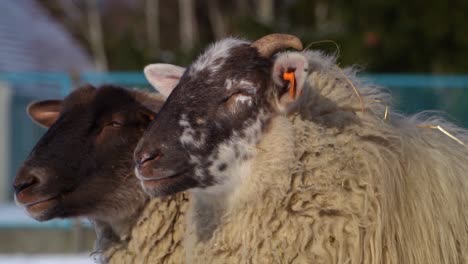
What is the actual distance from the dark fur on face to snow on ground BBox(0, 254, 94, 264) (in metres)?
3.77

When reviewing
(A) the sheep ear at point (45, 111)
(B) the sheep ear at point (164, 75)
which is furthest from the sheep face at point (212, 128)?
(A) the sheep ear at point (45, 111)

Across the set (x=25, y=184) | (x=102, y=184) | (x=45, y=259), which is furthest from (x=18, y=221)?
(x=25, y=184)

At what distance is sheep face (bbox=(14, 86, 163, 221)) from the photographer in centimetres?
496

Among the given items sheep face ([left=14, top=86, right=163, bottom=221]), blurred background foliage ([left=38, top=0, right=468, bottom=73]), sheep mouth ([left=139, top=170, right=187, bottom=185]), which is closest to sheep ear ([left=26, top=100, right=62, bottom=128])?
sheep face ([left=14, top=86, right=163, bottom=221])

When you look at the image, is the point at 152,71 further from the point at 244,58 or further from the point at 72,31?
the point at 72,31

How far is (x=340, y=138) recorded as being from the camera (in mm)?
4191

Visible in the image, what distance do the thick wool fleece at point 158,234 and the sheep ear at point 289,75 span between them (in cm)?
119

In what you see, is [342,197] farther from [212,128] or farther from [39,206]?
[39,206]

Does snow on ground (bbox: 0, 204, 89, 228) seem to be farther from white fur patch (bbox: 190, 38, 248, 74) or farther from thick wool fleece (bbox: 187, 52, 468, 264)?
thick wool fleece (bbox: 187, 52, 468, 264)

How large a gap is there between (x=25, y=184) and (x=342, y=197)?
1699 mm

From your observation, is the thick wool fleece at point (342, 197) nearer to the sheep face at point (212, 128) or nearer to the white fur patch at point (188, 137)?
the sheep face at point (212, 128)

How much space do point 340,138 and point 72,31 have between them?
26943 mm

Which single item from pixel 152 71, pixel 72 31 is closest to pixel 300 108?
pixel 152 71

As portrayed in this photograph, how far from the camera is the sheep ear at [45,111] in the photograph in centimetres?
576
